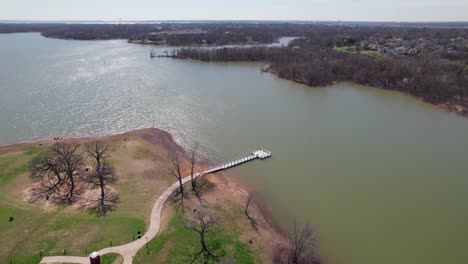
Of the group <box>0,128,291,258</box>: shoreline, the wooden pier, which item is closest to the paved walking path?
<box>0,128,291,258</box>: shoreline

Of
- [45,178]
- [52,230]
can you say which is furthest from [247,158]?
[52,230]

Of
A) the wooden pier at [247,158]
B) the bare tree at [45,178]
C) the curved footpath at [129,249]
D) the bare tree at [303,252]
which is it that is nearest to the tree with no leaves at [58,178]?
the bare tree at [45,178]

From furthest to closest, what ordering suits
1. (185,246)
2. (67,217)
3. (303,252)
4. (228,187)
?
(228,187), (67,217), (303,252), (185,246)

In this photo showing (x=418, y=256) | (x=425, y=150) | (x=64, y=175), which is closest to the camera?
(x=418, y=256)

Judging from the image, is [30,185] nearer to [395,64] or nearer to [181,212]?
[181,212]

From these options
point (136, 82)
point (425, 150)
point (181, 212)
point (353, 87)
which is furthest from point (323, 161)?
point (136, 82)

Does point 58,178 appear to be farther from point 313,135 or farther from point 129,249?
point 313,135

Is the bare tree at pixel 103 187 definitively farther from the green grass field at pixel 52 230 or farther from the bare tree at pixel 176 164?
the bare tree at pixel 176 164
